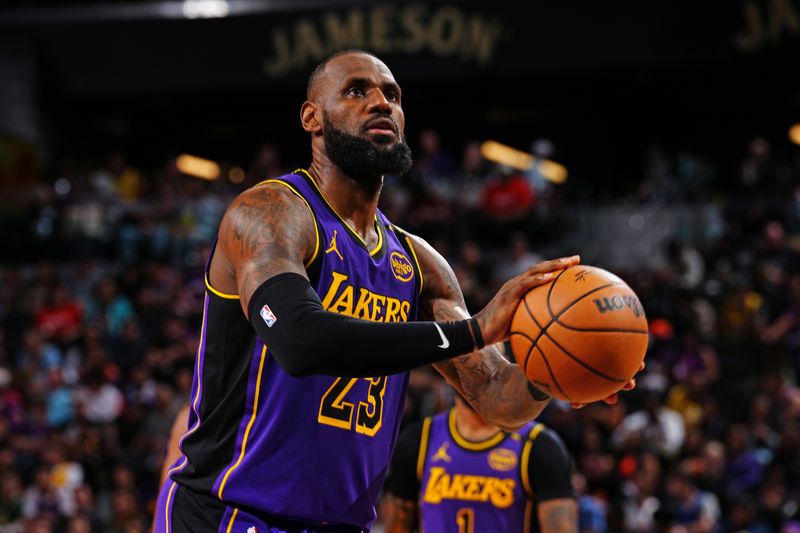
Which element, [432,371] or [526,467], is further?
[432,371]

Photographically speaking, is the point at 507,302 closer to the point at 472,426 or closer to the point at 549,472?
the point at 549,472

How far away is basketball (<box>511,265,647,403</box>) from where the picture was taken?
3.80 metres

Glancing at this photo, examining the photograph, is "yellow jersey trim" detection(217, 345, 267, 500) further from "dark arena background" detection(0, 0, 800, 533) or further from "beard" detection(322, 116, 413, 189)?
"dark arena background" detection(0, 0, 800, 533)

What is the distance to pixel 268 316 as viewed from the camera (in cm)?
372

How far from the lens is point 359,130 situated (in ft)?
14.7

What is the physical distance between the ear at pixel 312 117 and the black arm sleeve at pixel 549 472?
8.11 ft

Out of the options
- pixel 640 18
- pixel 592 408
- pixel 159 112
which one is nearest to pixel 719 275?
pixel 592 408

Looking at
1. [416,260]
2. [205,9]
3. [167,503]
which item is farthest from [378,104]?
[205,9]

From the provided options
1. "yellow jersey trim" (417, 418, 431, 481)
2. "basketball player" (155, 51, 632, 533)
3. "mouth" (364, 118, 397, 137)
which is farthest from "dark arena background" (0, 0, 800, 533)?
"mouth" (364, 118, 397, 137)

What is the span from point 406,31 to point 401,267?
58.3ft

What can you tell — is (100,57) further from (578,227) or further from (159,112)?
(578,227)

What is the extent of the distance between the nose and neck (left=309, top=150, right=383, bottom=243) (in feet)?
0.83

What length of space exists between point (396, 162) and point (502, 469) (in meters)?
2.48

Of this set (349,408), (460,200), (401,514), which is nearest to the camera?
(349,408)
